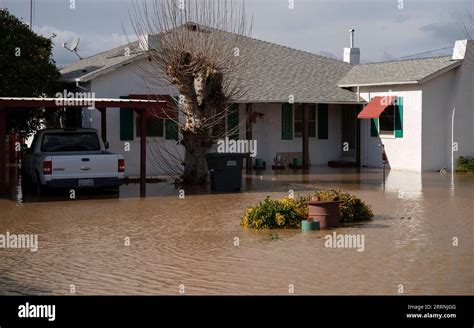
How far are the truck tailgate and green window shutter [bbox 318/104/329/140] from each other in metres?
13.3

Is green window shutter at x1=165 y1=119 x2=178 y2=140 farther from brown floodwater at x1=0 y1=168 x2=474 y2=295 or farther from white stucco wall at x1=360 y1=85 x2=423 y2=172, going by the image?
white stucco wall at x1=360 y1=85 x2=423 y2=172

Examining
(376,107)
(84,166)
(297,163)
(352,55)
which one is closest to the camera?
(84,166)

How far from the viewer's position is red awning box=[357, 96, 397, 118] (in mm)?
27922

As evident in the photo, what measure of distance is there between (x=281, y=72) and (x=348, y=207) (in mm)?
16923

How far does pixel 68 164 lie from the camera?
18719 millimetres

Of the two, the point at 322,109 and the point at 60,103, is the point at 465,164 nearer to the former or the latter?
the point at 322,109

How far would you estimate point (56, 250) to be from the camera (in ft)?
39.2

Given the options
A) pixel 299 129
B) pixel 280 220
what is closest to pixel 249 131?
pixel 299 129

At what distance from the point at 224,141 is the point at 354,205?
12057 millimetres

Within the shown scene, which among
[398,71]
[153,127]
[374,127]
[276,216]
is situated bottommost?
[276,216]

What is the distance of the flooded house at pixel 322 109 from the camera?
82.7ft

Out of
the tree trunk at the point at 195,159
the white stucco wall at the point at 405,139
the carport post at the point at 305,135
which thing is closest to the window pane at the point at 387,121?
the white stucco wall at the point at 405,139
